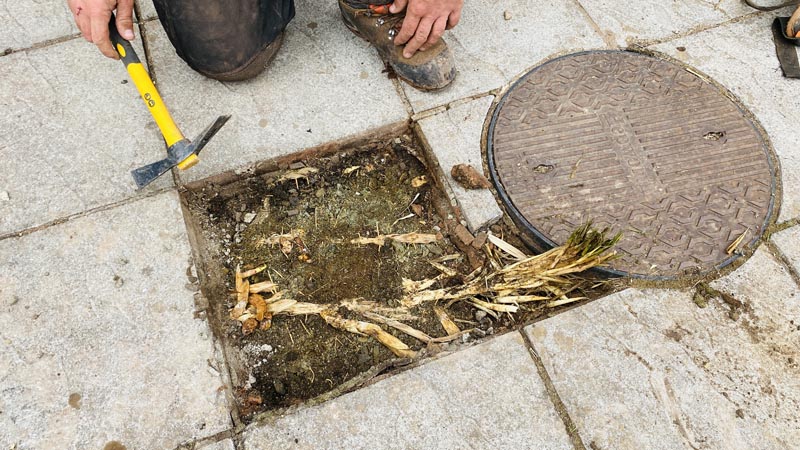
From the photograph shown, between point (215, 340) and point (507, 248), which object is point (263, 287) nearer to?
point (215, 340)

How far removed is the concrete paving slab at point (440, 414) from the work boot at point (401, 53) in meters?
1.22

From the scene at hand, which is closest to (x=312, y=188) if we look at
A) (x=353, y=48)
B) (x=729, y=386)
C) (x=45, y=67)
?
(x=353, y=48)

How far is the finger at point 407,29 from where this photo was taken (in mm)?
2153

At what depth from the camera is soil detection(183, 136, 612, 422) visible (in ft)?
6.00

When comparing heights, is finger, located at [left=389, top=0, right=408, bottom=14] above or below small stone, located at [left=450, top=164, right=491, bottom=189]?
above

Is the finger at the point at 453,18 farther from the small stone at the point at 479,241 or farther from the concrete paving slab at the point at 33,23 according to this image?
the concrete paving slab at the point at 33,23

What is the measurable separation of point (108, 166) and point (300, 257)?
0.87 meters

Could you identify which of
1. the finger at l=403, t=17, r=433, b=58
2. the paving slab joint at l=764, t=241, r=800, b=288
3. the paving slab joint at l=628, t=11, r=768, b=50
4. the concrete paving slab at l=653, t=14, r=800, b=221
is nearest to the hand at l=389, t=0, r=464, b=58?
the finger at l=403, t=17, r=433, b=58

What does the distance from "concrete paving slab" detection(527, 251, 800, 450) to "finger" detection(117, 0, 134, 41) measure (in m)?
1.77

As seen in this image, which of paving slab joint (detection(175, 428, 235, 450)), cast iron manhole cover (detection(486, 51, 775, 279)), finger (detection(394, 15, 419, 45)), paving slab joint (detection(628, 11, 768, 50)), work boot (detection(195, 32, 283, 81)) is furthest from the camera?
paving slab joint (detection(628, 11, 768, 50))

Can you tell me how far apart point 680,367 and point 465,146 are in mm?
1139

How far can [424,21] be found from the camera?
7.07ft

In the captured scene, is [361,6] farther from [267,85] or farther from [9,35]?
[9,35]

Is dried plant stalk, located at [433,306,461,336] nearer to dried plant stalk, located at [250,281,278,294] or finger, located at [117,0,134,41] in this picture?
dried plant stalk, located at [250,281,278,294]
